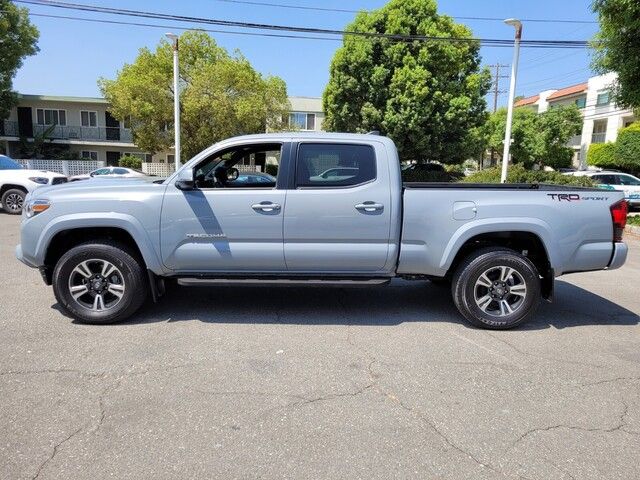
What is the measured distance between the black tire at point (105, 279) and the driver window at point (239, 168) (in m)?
1.06

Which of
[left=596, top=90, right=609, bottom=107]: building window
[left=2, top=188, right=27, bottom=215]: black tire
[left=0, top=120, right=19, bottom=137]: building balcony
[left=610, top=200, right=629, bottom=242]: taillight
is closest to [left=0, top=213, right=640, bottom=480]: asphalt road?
[left=610, top=200, right=629, bottom=242]: taillight

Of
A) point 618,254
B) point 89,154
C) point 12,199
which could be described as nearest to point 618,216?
point 618,254

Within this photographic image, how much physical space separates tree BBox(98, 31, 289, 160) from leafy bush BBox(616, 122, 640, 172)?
23311 millimetres

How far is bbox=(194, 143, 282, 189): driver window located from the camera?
15.7 ft

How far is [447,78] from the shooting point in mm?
23969

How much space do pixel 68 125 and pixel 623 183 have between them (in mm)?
38826

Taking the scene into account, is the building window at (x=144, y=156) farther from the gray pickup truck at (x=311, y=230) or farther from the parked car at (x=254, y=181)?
the parked car at (x=254, y=181)

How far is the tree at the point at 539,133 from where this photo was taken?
1533 inches

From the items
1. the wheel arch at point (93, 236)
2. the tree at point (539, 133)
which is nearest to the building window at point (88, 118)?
the tree at point (539, 133)

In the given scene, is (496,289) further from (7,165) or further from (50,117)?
(50,117)

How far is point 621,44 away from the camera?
35.1ft

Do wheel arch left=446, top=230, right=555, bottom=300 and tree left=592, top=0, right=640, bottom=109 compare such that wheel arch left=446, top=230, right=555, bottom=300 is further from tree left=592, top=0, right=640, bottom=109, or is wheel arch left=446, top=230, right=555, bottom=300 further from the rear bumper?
tree left=592, top=0, right=640, bottom=109

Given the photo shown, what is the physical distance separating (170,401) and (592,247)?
13.9 ft

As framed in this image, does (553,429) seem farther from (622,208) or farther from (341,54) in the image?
(341,54)
